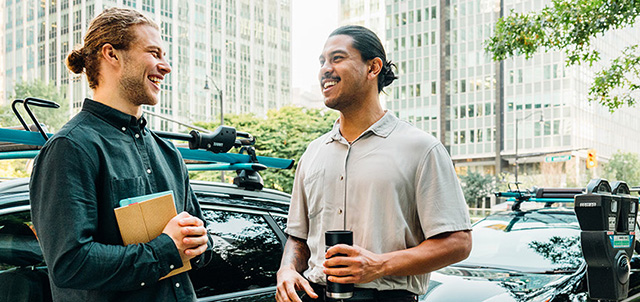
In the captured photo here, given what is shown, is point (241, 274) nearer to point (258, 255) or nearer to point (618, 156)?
point (258, 255)

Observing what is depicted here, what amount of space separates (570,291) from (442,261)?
3110 millimetres

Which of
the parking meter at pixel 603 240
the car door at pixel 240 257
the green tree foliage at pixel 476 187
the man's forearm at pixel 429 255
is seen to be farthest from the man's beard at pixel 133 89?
the green tree foliage at pixel 476 187

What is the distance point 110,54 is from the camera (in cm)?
204

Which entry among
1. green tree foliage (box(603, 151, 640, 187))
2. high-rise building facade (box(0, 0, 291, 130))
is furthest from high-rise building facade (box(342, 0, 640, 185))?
high-rise building facade (box(0, 0, 291, 130))

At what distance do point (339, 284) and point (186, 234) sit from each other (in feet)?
1.76

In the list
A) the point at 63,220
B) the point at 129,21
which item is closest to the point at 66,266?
the point at 63,220

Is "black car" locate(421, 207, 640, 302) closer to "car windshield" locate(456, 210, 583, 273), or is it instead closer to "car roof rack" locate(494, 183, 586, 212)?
"car windshield" locate(456, 210, 583, 273)

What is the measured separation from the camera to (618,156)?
61.9m

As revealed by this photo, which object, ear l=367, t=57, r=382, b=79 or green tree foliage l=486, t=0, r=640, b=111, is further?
green tree foliage l=486, t=0, r=640, b=111

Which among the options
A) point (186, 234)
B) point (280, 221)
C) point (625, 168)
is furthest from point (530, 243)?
point (625, 168)

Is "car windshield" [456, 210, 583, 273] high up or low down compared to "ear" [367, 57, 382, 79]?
down

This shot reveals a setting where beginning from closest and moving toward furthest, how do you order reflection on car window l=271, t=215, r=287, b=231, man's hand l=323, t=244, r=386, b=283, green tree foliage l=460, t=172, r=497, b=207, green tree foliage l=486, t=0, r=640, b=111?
man's hand l=323, t=244, r=386, b=283
reflection on car window l=271, t=215, r=287, b=231
green tree foliage l=486, t=0, r=640, b=111
green tree foliage l=460, t=172, r=497, b=207

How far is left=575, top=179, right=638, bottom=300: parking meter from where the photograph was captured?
445cm

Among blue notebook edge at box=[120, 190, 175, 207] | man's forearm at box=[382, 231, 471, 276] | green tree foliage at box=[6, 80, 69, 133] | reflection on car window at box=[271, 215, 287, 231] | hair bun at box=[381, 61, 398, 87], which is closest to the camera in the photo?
blue notebook edge at box=[120, 190, 175, 207]
